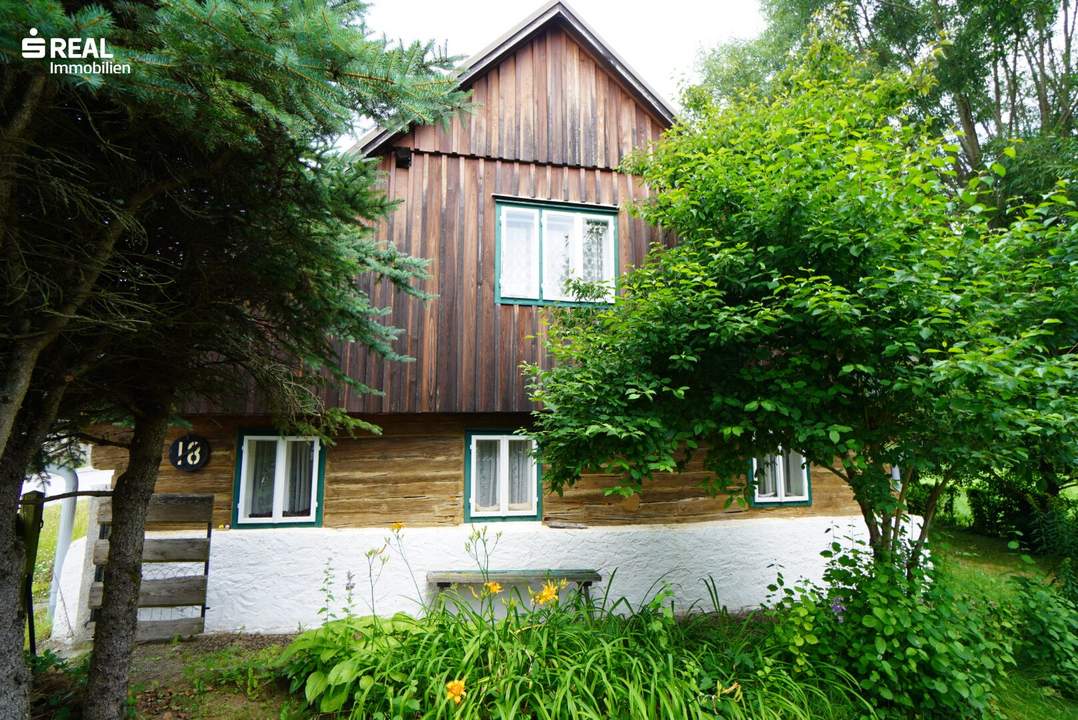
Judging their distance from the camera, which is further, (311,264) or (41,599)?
(41,599)

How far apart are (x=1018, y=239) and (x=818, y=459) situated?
7.33 feet

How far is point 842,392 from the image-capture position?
3.99 metres

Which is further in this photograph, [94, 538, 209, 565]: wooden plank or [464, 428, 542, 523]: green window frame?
[464, 428, 542, 523]: green window frame

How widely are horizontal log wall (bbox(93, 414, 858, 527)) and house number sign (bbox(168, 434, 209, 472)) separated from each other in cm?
7

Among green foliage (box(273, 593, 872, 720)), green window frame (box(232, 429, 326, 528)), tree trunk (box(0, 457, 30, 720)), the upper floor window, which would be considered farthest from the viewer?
the upper floor window

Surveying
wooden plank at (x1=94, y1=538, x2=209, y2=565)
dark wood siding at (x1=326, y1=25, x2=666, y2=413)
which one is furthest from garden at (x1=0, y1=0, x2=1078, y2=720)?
dark wood siding at (x1=326, y1=25, x2=666, y2=413)

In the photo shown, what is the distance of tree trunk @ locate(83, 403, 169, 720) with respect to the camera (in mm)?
3564

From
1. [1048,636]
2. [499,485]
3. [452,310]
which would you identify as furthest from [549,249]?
[1048,636]

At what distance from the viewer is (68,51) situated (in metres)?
2.15

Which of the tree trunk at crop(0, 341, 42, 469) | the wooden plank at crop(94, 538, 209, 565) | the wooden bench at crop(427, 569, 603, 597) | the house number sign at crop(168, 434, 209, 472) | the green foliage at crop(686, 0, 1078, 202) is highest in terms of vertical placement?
the green foliage at crop(686, 0, 1078, 202)

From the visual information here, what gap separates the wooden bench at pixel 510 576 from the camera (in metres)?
6.02

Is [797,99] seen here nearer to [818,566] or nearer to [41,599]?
[818,566]

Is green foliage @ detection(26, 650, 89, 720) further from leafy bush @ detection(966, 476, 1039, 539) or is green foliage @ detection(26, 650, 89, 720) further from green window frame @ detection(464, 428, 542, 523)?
leafy bush @ detection(966, 476, 1039, 539)

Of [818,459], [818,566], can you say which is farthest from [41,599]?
[818,566]
